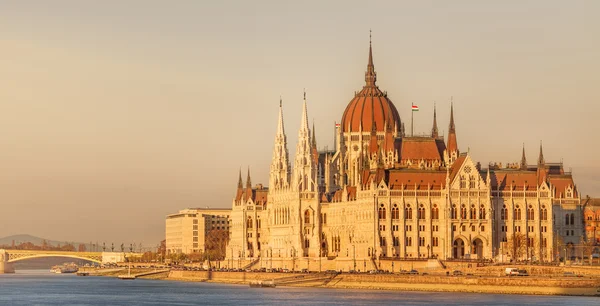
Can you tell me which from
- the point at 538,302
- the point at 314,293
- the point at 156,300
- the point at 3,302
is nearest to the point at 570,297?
the point at 538,302

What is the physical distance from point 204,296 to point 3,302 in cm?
2441

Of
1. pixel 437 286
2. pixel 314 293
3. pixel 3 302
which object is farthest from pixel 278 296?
pixel 3 302

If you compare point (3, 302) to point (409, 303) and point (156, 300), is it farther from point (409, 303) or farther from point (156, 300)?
point (409, 303)

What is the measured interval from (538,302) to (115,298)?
56930mm

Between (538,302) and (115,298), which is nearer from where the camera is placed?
(538,302)

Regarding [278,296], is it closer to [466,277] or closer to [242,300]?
[242,300]

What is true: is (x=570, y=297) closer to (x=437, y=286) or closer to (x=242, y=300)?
(x=437, y=286)

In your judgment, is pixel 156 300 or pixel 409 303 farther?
pixel 156 300

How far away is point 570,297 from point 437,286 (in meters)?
21.6

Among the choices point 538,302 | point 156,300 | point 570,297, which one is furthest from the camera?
point 156,300

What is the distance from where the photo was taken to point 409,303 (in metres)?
171

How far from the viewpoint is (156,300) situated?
191375mm

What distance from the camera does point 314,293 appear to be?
652ft

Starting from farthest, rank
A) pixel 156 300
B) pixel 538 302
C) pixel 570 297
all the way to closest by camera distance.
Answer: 1. pixel 156 300
2. pixel 570 297
3. pixel 538 302
